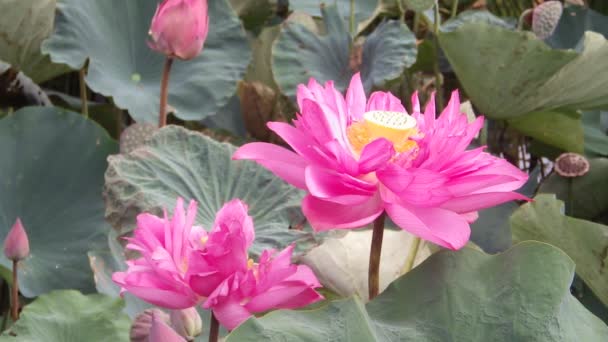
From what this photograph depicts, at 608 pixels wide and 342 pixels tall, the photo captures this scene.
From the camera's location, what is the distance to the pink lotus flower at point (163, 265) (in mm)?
505

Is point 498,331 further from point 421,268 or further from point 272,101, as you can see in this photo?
point 272,101

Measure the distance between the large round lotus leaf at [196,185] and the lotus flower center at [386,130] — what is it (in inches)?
10.4

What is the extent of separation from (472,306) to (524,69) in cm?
61

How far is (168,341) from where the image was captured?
0.49m

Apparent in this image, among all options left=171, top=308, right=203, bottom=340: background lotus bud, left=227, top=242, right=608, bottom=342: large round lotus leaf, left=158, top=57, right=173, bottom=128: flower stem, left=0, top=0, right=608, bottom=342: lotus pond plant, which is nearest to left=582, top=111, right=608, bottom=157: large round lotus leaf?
left=0, top=0, right=608, bottom=342: lotus pond plant

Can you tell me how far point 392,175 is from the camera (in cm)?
50

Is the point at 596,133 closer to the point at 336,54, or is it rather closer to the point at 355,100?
the point at 336,54

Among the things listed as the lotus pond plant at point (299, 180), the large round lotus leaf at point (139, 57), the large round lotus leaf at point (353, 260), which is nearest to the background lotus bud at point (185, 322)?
the lotus pond plant at point (299, 180)

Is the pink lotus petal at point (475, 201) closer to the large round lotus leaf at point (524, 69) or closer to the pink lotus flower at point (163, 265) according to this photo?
the pink lotus flower at point (163, 265)

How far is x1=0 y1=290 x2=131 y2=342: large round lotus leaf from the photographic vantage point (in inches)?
28.7

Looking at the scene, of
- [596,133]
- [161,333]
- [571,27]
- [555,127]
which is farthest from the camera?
[571,27]

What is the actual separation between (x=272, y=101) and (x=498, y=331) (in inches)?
31.6

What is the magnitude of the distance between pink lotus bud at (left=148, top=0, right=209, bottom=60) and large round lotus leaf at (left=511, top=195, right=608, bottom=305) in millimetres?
372

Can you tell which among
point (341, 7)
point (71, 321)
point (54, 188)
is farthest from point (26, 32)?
point (71, 321)
